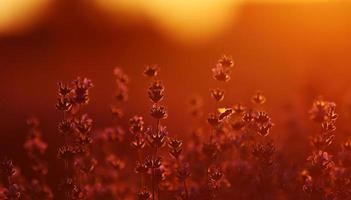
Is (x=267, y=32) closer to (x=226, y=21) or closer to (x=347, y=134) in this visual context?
(x=226, y=21)

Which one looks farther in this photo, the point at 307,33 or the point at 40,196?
the point at 307,33

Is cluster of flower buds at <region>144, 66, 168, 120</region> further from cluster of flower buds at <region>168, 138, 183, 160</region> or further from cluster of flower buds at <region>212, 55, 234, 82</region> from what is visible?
cluster of flower buds at <region>212, 55, 234, 82</region>

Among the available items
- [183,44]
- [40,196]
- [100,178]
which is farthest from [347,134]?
[183,44]

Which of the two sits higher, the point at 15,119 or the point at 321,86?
the point at 15,119

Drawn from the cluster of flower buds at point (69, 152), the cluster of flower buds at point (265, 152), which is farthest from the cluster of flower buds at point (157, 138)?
the cluster of flower buds at point (265, 152)

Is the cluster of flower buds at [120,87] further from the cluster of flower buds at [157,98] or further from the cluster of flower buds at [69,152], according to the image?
the cluster of flower buds at [69,152]

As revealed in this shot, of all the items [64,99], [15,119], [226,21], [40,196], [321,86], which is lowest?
[40,196]

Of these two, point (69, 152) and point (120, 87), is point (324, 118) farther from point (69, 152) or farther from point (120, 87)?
point (120, 87)

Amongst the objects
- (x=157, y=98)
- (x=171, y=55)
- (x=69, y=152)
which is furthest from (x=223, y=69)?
(x=171, y=55)

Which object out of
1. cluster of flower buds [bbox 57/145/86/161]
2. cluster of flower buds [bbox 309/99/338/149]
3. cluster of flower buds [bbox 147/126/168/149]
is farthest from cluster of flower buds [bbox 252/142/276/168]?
cluster of flower buds [bbox 57/145/86/161]
